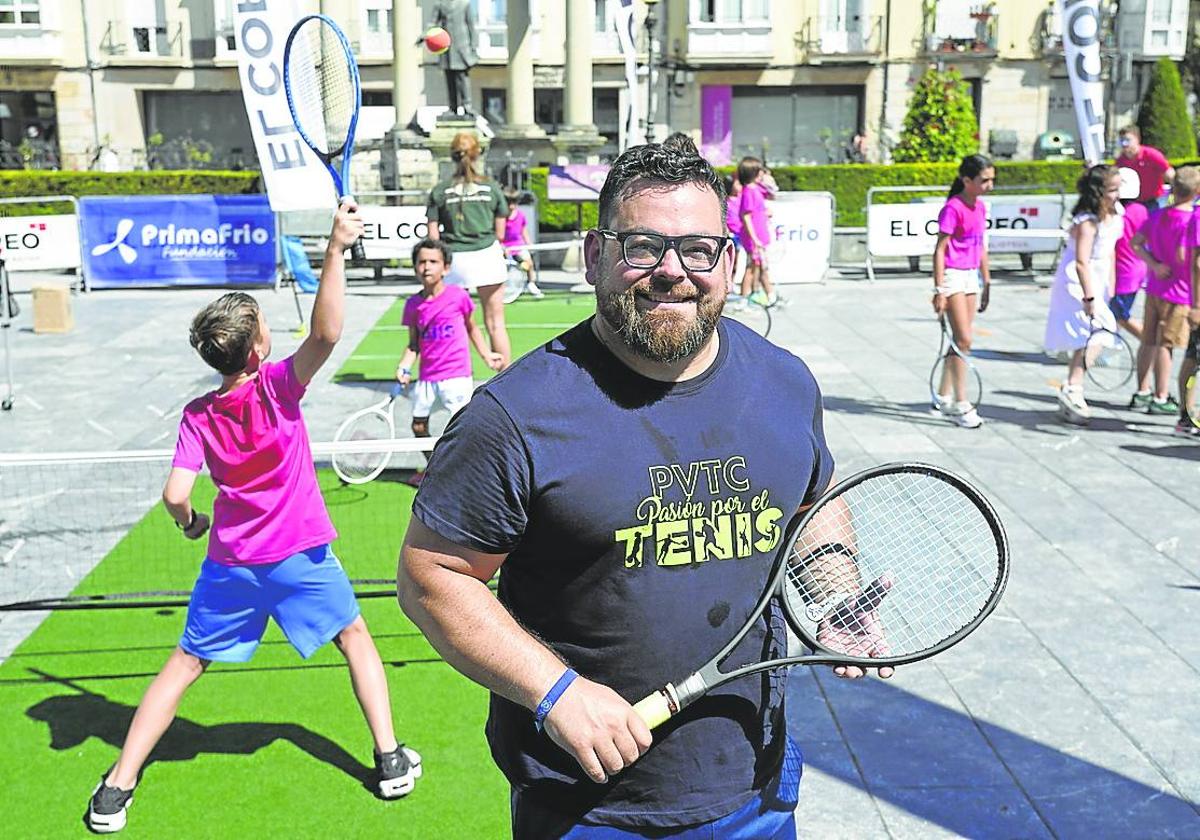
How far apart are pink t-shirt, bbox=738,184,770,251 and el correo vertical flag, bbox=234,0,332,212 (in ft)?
17.1

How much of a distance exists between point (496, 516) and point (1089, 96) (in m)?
17.0

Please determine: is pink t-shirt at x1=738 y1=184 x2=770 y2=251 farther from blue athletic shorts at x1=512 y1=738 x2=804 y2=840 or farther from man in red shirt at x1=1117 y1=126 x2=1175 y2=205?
blue athletic shorts at x1=512 y1=738 x2=804 y2=840

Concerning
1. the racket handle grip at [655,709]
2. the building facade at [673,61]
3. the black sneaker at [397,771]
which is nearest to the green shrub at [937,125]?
the building facade at [673,61]

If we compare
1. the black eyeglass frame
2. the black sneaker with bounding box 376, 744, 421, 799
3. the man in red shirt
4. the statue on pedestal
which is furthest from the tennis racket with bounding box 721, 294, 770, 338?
the black eyeglass frame

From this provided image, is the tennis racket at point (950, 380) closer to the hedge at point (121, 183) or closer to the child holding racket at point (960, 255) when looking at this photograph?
the child holding racket at point (960, 255)

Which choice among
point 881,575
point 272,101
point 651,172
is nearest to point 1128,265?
point 272,101

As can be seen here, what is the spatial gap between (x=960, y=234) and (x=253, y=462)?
702cm

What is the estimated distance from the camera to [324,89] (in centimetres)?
723

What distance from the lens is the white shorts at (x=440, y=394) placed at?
29.2 ft

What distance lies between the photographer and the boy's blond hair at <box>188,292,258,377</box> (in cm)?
472

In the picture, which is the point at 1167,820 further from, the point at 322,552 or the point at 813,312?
the point at 813,312

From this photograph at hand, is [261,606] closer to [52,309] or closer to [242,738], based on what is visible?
[242,738]

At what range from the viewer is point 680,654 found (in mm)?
2898

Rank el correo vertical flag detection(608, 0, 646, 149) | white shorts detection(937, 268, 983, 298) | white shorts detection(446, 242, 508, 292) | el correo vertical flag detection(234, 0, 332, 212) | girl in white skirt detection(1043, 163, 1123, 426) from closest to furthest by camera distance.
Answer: white shorts detection(937, 268, 983, 298)
girl in white skirt detection(1043, 163, 1123, 426)
white shorts detection(446, 242, 508, 292)
el correo vertical flag detection(234, 0, 332, 212)
el correo vertical flag detection(608, 0, 646, 149)
